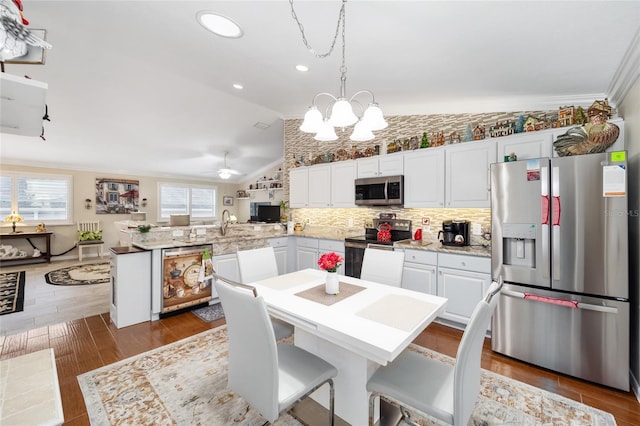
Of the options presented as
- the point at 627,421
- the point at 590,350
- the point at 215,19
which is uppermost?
the point at 215,19

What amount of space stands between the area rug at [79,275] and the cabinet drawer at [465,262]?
5651 mm

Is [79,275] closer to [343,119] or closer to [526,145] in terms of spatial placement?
[343,119]

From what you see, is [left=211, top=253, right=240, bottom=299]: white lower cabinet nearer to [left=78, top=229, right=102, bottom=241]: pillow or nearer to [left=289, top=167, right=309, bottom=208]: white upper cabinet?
[left=289, top=167, right=309, bottom=208]: white upper cabinet

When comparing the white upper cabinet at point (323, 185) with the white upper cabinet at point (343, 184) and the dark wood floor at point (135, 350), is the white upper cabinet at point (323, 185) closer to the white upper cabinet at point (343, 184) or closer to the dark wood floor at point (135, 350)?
the white upper cabinet at point (343, 184)

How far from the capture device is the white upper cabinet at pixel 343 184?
4327 millimetres

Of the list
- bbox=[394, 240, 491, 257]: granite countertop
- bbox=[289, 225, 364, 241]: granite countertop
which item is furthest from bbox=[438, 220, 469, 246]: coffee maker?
bbox=[289, 225, 364, 241]: granite countertop

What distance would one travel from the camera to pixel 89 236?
6.87 m

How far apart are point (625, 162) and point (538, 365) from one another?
1.75m

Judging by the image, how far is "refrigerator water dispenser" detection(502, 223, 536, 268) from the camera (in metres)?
2.38

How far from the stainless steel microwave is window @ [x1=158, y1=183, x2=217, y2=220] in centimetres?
672

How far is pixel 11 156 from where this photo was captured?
6.04m

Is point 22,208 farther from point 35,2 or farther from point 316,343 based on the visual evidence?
point 316,343

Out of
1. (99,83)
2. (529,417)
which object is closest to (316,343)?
(529,417)

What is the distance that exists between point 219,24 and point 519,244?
330 centimetres
